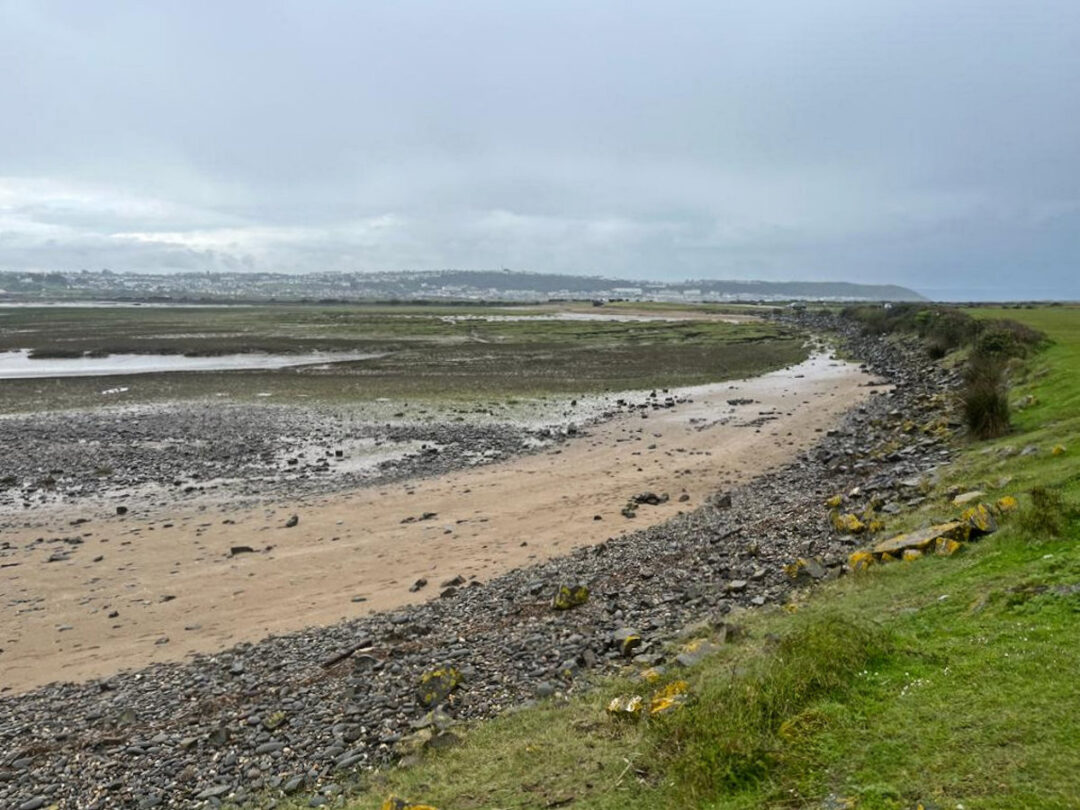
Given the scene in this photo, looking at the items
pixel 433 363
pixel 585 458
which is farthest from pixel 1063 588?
pixel 433 363

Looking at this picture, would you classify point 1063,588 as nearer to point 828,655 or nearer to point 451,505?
point 828,655

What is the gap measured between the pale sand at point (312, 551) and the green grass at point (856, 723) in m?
6.17

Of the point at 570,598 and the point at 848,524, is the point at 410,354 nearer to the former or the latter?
the point at 848,524

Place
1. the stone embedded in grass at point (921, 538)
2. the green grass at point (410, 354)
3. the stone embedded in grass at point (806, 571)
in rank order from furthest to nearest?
the green grass at point (410, 354)
the stone embedded in grass at point (806, 571)
the stone embedded in grass at point (921, 538)

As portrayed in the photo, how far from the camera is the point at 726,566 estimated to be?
11.5 meters

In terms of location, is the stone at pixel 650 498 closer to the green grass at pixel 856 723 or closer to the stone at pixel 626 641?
the stone at pixel 626 641

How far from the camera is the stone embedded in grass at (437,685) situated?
8016 millimetres

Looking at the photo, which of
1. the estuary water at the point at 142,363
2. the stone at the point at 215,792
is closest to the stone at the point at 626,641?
the stone at the point at 215,792

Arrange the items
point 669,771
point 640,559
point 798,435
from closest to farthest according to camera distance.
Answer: point 669,771
point 640,559
point 798,435

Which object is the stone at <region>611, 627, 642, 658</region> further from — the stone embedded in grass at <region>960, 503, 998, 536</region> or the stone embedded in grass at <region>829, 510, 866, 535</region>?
the stone embedded in grass at <region>829, 510, 866, 535</region>

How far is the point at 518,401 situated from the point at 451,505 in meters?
16.9

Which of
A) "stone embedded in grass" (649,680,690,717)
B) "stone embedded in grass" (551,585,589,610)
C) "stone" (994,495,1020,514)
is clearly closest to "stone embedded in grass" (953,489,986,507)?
"stone" (994,495,1020,514)

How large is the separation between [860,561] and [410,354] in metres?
50.9

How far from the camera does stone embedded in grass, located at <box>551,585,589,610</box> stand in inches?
417
